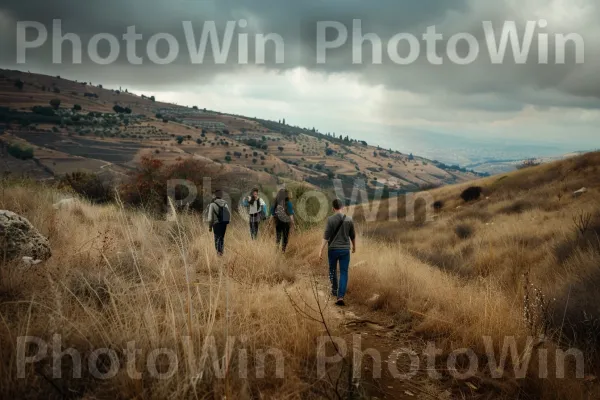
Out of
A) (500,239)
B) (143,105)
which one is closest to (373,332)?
(500,239)

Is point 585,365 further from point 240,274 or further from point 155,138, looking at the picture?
point 155,138

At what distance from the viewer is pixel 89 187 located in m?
19.3

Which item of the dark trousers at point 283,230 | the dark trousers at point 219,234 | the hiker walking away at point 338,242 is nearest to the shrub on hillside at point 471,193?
the dark trousers at point 283,230

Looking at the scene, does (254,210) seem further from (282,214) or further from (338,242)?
(338,242)

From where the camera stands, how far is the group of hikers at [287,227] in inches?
261

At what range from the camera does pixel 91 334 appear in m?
2.98

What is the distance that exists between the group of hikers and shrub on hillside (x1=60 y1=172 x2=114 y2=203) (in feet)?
40.9

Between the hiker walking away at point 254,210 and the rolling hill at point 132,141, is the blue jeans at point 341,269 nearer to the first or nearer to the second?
the hiker walking away at point 254,210

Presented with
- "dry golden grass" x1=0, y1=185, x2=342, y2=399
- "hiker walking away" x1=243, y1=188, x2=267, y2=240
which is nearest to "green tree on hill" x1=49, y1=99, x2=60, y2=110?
"hiker walking away" x1=243, y1=188, x2=267, y2=240

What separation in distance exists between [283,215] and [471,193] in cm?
3209

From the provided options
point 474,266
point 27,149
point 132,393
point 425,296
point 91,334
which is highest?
point 27,149

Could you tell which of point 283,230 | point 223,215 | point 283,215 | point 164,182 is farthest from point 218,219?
point 164,182

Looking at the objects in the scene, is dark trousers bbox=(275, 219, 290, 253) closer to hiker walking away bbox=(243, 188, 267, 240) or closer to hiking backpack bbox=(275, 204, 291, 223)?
hiking backpack bbox=(275, 204, 291, 223)

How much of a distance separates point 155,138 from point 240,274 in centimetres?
10162
